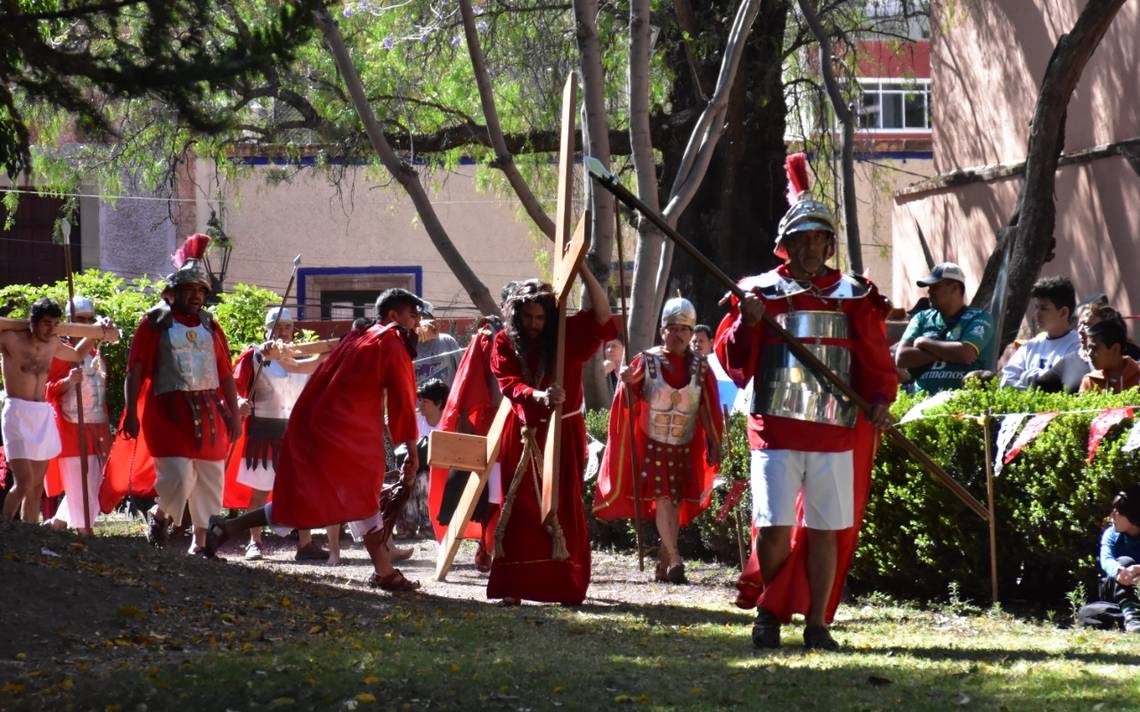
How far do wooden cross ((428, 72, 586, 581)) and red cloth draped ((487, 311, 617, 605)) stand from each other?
6.8 inches

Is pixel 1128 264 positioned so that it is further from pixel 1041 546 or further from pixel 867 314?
pixel 867 314

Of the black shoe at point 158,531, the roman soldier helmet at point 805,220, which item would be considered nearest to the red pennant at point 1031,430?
the roman soldier helmet at point 805,220

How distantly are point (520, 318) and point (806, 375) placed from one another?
2.18m

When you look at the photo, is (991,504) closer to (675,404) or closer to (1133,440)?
(1133,440)

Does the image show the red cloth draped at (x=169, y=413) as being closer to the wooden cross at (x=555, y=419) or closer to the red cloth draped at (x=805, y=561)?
the wooden cross at (x=555, y=419)

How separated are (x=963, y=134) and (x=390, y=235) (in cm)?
1463

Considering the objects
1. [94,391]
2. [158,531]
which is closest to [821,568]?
[158,531]

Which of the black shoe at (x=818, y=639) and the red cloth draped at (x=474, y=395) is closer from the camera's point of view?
the black shoe at (x=818, y=639)

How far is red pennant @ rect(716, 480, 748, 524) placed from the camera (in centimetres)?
1064

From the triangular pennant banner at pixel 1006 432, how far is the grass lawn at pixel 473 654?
30.5 inches

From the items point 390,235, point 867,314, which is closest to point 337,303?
point 390,235

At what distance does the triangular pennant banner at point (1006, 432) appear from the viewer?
8430 millimetres

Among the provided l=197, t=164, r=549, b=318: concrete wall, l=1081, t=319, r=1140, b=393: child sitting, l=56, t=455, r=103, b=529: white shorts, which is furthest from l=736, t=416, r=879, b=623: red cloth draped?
l=197, t=164, r=549, b=318: concrete wall

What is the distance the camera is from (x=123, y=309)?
16984 mm
